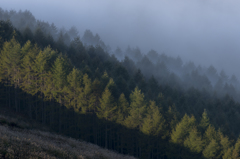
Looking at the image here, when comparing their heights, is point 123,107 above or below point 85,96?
below

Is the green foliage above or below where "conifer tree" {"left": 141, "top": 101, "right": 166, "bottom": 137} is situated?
below

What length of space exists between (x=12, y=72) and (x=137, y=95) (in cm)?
2464

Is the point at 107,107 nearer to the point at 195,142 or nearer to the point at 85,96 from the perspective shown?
the point at 85,96

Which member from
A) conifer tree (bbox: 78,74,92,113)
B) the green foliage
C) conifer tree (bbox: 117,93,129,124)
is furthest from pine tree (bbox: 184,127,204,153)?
conifer tree (bbox: 78,74,92,113)

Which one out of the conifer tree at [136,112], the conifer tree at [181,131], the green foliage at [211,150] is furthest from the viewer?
the conifer tree at [136,112]

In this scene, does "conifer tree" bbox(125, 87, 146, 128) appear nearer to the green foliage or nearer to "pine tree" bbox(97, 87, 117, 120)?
"pine tree" bbox(97, 87, 117, 120)

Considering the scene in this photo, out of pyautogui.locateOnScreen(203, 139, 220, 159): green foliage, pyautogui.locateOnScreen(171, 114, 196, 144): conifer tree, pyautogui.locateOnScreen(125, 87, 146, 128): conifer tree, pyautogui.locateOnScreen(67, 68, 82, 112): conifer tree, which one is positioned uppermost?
pyautogui.locateOnScreen(67, 68, 82, 112): conifer tree

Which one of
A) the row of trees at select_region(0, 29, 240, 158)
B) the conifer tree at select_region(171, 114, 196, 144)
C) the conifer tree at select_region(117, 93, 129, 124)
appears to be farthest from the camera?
the conifer tree at select_region(117, 93, 129, 124)

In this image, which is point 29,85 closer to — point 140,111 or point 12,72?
point 12,72

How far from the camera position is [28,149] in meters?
A: 9.13

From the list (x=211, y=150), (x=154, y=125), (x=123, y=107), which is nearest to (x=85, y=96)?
(x=123, y=107)

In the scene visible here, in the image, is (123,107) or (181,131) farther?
(123,107)

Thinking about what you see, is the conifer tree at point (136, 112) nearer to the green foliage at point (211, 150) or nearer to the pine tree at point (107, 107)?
the pine tree at point (107, 107)

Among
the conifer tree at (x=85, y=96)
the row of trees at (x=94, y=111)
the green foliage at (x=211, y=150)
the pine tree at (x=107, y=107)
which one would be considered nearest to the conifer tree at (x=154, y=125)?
the row of trees at (x=94, y=111)
